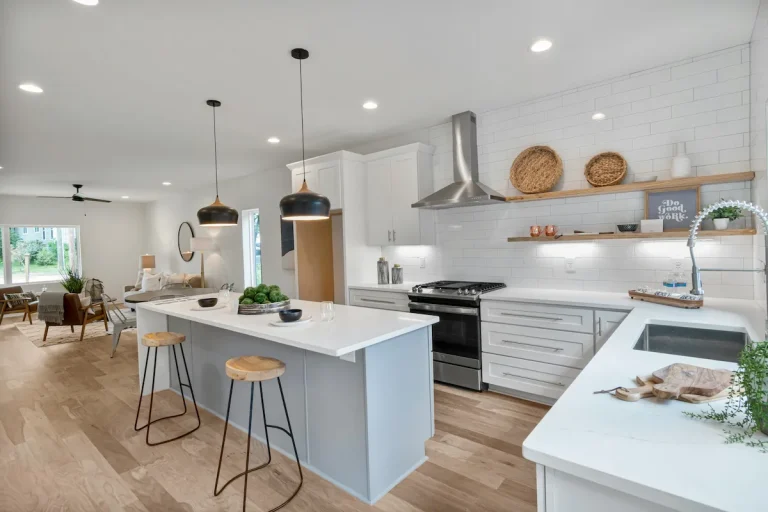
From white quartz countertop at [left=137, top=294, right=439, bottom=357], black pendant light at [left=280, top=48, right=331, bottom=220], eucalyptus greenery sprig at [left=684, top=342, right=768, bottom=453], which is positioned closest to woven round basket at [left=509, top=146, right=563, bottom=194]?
white quartz countertop at [left=137, top=294, right=439, bottom=357]

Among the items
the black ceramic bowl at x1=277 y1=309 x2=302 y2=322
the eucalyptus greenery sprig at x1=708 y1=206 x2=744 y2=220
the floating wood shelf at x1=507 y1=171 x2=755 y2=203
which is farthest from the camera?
the floating wood shelf at x1=507 y1=171 x2=755 y2=203

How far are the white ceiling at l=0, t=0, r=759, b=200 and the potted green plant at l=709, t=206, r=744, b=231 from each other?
1169 millimetres

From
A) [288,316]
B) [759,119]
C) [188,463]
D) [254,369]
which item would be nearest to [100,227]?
[188,463]

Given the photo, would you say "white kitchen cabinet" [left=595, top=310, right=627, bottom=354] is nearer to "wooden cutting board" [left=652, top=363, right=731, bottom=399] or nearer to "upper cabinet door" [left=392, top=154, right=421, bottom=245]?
"wooden cutting board" [left=652, top=363, right=731, bottom=399]

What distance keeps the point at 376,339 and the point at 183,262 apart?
821cm

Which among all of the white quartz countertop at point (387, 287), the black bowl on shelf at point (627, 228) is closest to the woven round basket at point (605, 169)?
the black bowl on shelf at point (627, 228)

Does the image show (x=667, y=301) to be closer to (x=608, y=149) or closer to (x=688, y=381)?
(x=608, y=149)

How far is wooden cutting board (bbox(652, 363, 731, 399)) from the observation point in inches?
42.3

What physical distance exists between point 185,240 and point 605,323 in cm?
851

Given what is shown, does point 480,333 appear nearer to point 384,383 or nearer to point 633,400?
point 384,383

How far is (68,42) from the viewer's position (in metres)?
2.42

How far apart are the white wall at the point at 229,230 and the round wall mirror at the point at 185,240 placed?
0.39ft

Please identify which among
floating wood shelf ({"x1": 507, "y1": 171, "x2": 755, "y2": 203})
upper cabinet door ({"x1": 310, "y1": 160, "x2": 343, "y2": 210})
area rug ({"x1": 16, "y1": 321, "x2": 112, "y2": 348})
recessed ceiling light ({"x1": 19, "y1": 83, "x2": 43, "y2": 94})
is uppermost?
recessed ceiling light ({"x1": 19, "y1": 83, "x2": 43, "y2": 94})

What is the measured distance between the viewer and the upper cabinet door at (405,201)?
13.7 feet
